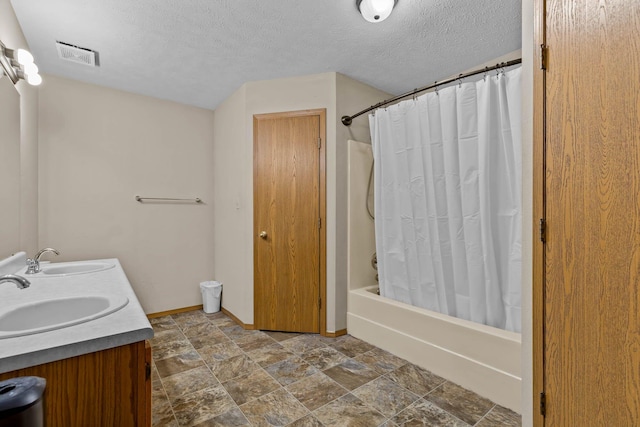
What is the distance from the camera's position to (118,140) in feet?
9.80

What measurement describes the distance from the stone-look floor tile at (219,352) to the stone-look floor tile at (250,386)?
0.35m

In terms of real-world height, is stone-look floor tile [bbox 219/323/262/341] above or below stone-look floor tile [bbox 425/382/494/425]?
below

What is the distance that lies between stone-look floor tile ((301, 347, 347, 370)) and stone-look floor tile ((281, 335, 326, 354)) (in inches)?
2.4

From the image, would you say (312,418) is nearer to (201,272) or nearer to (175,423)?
(175,423)

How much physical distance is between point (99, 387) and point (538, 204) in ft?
5.12

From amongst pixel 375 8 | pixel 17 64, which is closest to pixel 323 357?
pixel 375 8

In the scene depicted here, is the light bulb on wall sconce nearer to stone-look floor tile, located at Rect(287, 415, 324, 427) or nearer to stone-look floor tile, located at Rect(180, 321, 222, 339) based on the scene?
stone-look floor tile, located at Rect(180, 321, 222, 339)

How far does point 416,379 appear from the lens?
1.96 m

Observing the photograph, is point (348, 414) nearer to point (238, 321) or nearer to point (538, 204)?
point (538, 204)

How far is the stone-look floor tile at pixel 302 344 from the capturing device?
2.42 m

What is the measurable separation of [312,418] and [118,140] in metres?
2.99

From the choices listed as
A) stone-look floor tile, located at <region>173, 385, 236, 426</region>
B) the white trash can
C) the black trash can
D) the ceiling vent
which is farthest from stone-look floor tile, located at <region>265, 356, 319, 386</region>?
the ceiling vent

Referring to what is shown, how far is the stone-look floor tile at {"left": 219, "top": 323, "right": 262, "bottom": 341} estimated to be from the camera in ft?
8.93

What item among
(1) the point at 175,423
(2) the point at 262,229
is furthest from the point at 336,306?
(1) the point at 175,423
